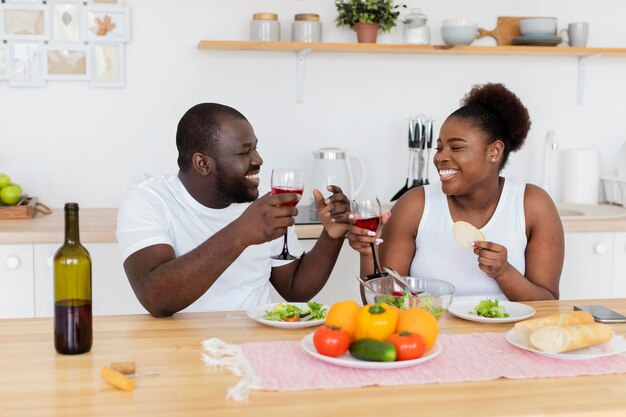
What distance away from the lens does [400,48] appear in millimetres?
3420

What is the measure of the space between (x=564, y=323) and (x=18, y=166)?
2504mm

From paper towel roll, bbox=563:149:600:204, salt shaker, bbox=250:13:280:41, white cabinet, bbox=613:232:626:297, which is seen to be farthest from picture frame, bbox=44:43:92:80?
white cabinet, bbox=613:232:626:297

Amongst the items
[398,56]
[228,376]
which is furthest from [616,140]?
[228,376]

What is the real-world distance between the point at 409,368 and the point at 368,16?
7.32 feet

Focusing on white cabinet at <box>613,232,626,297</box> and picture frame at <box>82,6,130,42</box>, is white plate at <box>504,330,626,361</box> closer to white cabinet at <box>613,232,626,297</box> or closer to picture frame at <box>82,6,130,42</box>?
white cabinet at <box>613,232,626,297</box>

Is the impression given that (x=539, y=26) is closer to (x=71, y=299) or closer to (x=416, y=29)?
(x=416, y=29)

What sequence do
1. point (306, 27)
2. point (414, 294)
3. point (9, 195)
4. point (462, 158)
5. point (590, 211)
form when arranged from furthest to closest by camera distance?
1. point (590, 211)
2. point (306, 27)
3. point (9, 195)
4. point (462, 158)
5. point (414, 294)

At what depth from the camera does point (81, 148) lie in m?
3.43

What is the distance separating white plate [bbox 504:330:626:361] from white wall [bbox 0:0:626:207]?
2085 mm

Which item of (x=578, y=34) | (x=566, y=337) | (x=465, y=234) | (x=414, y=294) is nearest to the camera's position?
(x=566, y=337)

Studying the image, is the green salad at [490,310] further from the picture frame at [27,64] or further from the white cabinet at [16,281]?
the picture frame at [27,64]

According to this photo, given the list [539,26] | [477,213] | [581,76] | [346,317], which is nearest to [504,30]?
[539,26]

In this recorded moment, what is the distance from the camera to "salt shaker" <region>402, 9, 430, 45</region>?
11.4 feet

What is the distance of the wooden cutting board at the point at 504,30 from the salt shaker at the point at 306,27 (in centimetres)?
78
